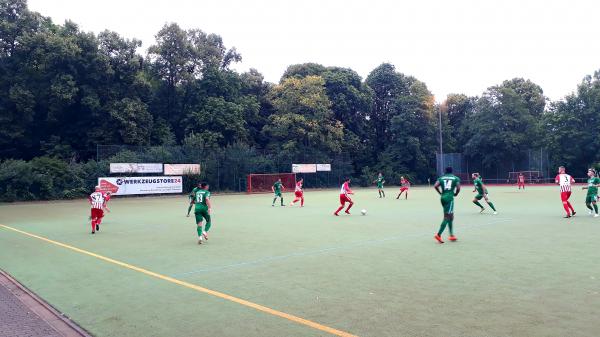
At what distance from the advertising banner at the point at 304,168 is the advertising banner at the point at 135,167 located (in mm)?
15206

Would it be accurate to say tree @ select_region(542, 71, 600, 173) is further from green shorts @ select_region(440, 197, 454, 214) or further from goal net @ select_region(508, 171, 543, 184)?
green shorts @ select_region(440, 197, 454, 214)

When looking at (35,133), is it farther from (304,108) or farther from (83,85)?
(304,108)

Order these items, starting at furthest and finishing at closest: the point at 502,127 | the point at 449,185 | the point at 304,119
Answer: the point at 502,127
the point at 304,119
the point at 449,185

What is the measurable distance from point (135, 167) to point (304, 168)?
18627 millimetres

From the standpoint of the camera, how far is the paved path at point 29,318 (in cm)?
570

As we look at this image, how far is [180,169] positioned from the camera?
133 feet

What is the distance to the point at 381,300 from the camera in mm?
6445

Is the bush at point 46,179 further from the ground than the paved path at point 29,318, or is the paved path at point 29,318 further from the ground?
the bush at point 46,179

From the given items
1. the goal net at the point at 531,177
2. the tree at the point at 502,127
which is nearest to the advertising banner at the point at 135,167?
the tree at the point at 502,127

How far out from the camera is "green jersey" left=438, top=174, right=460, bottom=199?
11477 mm

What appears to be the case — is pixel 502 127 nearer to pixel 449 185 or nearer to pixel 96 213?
pixel 449 185

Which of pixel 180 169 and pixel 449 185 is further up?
pixel 180 169

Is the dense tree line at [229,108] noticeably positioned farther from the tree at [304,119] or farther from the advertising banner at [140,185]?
the advertising banner at [140,185]

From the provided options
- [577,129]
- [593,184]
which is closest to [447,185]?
[593,184]
